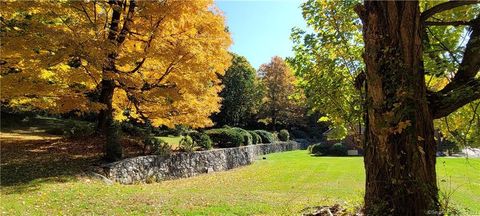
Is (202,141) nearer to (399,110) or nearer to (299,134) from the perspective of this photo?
(399,110)

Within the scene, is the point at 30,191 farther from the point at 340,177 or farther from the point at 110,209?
the point at 340,177

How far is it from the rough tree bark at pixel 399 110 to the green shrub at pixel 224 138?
62.5 feet

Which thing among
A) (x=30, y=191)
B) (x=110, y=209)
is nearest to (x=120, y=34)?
(x=30, y=191)

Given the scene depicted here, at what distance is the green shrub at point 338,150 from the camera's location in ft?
105

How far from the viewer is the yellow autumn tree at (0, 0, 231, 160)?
10.9 m

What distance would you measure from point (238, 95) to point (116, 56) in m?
31.8

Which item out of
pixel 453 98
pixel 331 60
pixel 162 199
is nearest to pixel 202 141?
pixel 162 199

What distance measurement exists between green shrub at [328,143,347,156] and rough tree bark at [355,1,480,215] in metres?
27.8

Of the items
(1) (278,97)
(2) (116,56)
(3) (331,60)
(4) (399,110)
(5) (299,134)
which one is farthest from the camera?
(5) (299,134)

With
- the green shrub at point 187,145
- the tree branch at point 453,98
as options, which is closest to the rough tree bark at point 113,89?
the green shrub at point 187,145

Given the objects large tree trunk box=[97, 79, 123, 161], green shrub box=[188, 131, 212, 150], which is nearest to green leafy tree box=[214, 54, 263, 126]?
green shrub box=[188, 131, 212, 150]

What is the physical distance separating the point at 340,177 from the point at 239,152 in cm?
876

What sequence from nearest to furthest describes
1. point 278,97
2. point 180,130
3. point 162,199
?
point 162,199 < point 180,130 < point 278,97

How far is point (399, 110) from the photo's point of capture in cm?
461
